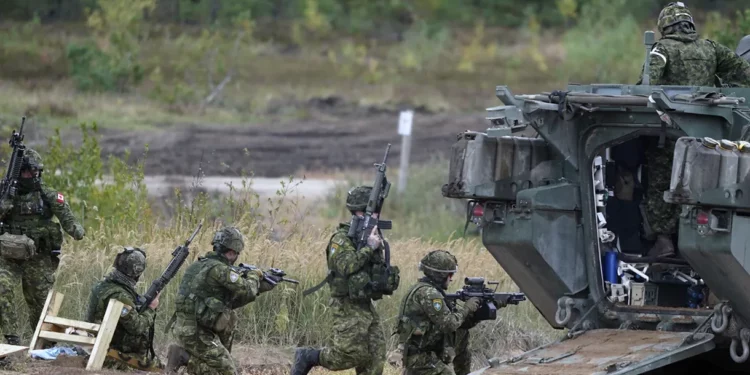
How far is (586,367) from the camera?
8.61 meters

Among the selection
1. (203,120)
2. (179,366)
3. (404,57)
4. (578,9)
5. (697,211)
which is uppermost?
(578,9)

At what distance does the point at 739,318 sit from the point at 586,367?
1.00 meters

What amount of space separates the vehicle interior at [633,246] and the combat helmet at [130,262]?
3615 mm

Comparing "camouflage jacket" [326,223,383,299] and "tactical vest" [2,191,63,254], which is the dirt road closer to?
"tactical vest" [2,191,63,254]

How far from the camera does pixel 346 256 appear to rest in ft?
33.1

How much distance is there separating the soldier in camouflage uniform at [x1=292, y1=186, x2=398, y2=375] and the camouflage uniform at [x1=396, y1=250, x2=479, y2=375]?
0.84ft

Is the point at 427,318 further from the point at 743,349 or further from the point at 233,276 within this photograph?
the point at 743,349

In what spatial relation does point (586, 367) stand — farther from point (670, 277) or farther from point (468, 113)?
point (468, 113)

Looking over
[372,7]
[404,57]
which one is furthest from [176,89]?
[372,7]

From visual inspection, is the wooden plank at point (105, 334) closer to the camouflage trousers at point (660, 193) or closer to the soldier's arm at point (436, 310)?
the soldier's arm at point (436, 310)

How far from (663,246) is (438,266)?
5.42ft

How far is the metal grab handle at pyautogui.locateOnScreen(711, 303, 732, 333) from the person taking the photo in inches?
337

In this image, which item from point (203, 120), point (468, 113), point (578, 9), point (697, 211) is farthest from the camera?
point (578, 9)

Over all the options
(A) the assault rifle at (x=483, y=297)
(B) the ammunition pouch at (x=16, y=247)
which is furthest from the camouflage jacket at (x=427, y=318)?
(B) the ammunition pouch at (x=16, y=247)
